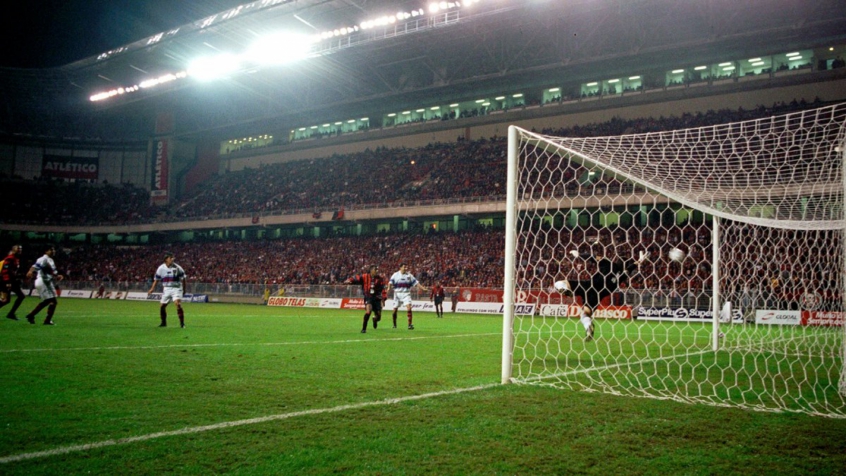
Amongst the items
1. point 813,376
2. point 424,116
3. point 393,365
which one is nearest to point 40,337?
point 393,365

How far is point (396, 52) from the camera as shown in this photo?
40.4 meters

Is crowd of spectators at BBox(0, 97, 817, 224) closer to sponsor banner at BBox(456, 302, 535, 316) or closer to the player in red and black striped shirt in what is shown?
sponsor banner at BBox(456, 302, 535, 316)

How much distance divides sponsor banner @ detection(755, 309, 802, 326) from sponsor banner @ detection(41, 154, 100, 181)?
202 ft

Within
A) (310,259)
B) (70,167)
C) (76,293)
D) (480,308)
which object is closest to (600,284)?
(480,308)

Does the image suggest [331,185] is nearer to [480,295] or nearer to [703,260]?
[480,295]

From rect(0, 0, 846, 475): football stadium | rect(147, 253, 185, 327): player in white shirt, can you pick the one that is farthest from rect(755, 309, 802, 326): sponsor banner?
rect(147, 253, 185, 327): player in white shirt

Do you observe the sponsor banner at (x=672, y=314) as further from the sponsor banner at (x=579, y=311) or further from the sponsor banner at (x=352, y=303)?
the sponsor banner at (x=352, y=303)

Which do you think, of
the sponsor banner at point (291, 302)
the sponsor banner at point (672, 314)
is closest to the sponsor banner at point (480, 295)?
the sponsor banner at point (672, 314)

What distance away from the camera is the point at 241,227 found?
49.9 metres

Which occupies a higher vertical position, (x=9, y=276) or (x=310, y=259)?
(x=310, y=259)

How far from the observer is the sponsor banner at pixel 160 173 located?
57.6m

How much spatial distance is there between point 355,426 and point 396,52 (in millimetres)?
38405

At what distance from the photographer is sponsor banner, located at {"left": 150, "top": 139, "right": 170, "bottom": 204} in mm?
57562

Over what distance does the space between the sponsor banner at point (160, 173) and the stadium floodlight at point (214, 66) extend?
13212 millimetres
